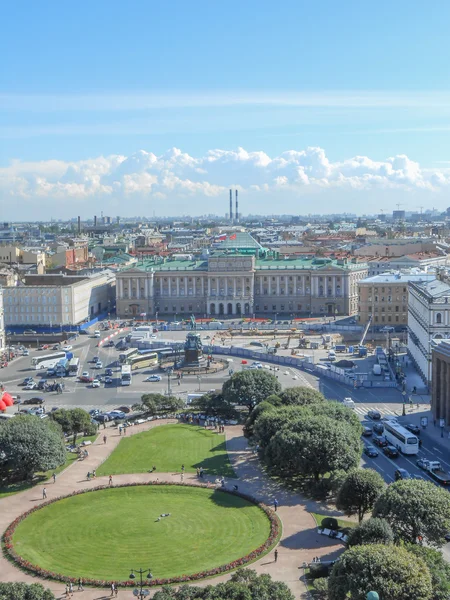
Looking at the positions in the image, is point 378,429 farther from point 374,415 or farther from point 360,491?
point 360,491

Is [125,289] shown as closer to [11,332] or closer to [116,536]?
[11,332]

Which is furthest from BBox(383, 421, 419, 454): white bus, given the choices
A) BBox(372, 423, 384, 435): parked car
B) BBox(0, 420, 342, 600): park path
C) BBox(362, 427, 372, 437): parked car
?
BBox(0, 420, 342, 600): park path

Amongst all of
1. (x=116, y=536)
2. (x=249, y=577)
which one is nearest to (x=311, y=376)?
(x=116, y=536)

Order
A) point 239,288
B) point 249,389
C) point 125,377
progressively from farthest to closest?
point 239,288, point 125,377, point 249,389

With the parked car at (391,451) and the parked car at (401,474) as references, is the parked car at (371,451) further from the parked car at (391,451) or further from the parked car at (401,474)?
the parked car at (401,474)

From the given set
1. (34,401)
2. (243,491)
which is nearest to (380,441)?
(243,491)

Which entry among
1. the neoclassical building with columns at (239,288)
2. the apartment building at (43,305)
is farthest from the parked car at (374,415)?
the neoclassical building with columns at (239,288)
